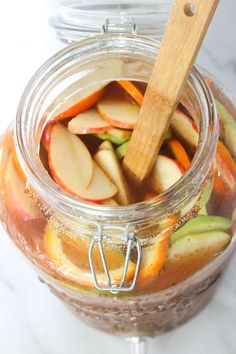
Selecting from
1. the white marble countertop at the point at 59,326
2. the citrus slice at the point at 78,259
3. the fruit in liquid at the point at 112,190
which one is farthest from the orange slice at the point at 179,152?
the white marble countertop at the point at 59,326

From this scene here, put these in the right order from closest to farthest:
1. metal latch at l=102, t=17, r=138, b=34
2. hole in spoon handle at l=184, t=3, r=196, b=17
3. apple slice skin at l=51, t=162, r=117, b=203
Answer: hole in spoon handle at l=184, t=3, r=196, b=17 → apple slice skin at l=51, t=162, r=117, b=203 → metal latch at l=102, t=17, r=138, b=34

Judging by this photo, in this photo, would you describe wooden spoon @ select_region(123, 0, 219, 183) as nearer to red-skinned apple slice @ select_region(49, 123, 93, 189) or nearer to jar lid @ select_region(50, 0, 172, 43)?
red-skinned apple slice @ select_region(49, 123, 93, 189)

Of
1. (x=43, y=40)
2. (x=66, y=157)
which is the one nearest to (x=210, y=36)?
(x=43, y=40)

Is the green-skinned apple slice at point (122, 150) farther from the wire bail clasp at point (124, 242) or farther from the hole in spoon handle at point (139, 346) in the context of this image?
the hole in spoon handle at point (139, 346)

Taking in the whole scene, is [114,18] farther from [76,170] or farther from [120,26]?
[76,170]

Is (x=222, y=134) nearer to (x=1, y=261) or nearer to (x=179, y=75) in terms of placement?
(x=179, y=75)

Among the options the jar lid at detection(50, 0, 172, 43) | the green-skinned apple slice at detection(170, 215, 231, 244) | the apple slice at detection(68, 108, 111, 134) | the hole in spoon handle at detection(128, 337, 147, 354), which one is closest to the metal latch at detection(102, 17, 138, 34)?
the jar lid at detection(50, 0, 172, 43)
